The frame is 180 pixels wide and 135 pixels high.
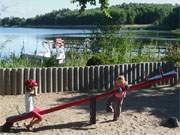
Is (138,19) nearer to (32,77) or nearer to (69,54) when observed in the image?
(69,54)

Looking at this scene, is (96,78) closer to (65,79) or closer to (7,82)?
(65,79)

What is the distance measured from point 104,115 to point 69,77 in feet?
10.9

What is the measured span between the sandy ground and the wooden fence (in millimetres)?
380

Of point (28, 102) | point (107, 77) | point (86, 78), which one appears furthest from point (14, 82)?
point (28, 102)

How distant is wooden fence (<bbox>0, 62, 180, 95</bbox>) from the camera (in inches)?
462

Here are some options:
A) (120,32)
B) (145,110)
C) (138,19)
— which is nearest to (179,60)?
(120,32)

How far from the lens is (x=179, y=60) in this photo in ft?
54.5

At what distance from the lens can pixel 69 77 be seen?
1254cm

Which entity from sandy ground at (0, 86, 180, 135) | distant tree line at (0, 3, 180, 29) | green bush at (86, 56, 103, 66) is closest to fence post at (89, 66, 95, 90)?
sandy ground at (0, 86, 180, 135)

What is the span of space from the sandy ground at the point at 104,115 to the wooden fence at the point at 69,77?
380 millimetres

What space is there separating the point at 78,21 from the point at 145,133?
32451 millimetres

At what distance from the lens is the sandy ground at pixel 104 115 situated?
8195 mm

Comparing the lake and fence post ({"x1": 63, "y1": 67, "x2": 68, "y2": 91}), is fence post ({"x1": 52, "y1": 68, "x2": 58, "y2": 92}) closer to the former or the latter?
fence post ({"x1": 63, "y1": 67, "x2": 68, "y2": 91})

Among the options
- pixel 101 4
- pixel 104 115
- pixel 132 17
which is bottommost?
pixel 104 115
